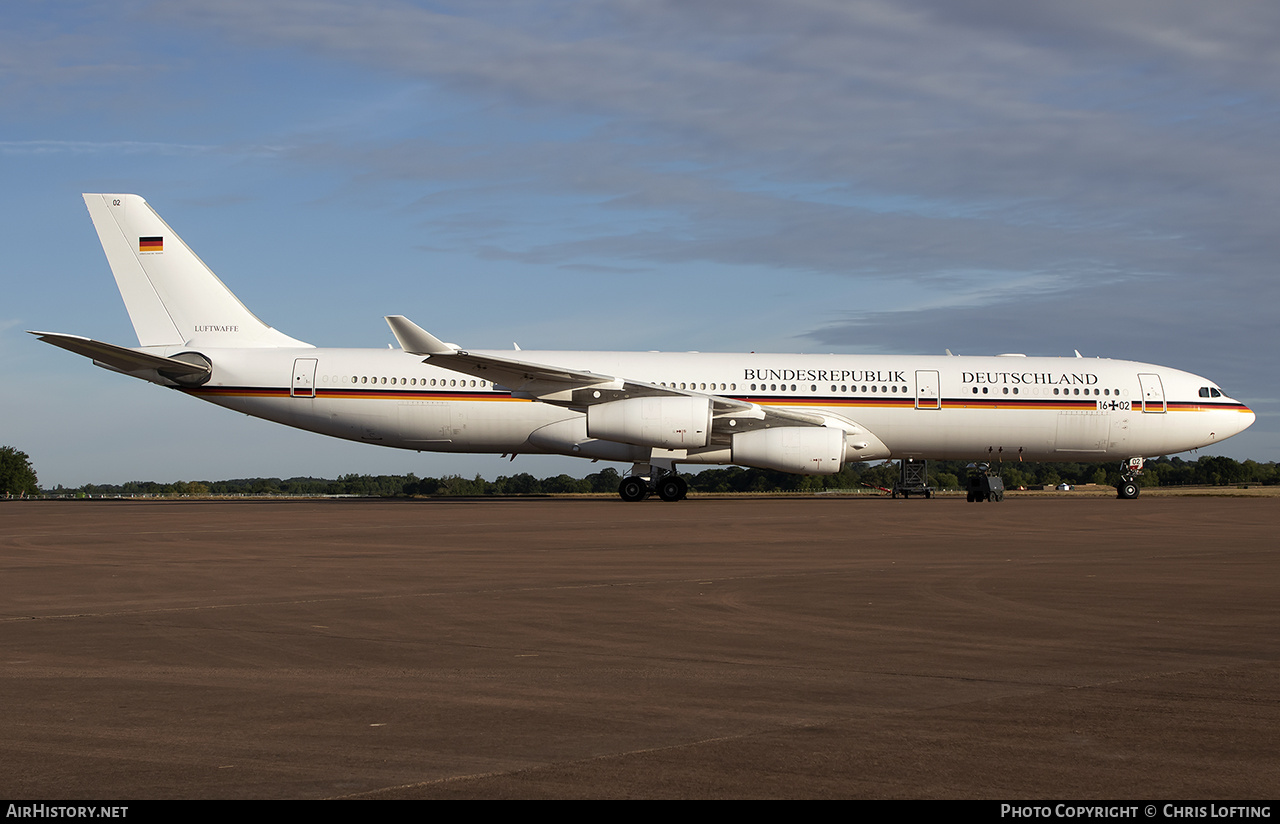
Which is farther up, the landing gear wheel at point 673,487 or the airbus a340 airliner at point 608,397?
the airbus a340 airliner at point 608,397

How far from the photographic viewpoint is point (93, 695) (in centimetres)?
569

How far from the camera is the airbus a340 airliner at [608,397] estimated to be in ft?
102

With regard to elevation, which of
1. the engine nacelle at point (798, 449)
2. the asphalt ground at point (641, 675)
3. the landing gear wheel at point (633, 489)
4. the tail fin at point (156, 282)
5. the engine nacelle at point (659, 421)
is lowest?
the asphalt ground at point (641, 675)

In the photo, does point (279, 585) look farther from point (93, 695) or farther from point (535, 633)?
point (93, 695)

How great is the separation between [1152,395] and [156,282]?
95.3 feet

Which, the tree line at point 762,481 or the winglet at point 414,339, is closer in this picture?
the winglet at point 414,339

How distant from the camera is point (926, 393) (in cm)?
3136

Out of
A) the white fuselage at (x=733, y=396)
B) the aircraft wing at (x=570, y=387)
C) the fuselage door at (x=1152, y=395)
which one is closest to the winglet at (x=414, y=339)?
the aircraft wing at (x=570, y=387)

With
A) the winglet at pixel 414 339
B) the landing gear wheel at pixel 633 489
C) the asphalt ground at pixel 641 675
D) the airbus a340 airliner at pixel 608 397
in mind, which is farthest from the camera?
the landing gear wheel at pixel 633 489

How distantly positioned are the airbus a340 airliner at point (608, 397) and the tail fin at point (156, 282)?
0.04m

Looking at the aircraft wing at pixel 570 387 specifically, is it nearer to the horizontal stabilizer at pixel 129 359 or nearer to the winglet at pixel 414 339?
the winglet at pixel 414 339

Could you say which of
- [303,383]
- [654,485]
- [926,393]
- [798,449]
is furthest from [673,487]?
[303,383]

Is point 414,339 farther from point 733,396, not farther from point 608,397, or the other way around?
point 733,396

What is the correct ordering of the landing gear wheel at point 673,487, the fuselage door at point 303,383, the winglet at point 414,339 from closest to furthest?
1. the winglet at point 414,339
2. the landing gear wheel at point 673,487
3. the fuselage door at point 303,383
